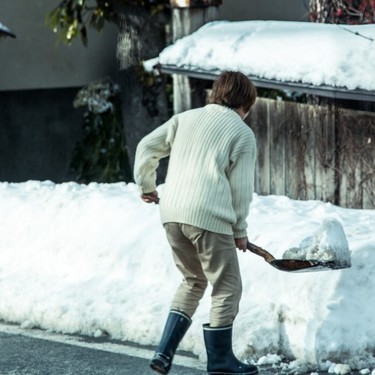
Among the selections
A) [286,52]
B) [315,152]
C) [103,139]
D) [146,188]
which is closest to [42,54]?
[103,139]

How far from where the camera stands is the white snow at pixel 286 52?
9.82 metres

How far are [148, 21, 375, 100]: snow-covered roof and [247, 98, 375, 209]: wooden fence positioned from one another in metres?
0.40

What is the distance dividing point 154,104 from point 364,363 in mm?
7657

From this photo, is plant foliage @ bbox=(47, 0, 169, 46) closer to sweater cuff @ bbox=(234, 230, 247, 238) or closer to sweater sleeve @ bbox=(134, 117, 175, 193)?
sweater sleeve @ bbox=(134, 117, 175, 193)

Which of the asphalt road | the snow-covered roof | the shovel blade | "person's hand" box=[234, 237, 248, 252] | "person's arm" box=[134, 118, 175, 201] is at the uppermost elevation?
the snow-covered roof

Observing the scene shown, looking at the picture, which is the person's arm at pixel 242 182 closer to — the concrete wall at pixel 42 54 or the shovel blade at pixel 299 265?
the shovel blade at pixel 299 265

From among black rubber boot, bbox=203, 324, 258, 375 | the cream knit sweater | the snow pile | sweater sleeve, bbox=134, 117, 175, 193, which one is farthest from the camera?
the snow pile

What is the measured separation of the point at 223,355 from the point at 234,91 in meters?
A: 1.33

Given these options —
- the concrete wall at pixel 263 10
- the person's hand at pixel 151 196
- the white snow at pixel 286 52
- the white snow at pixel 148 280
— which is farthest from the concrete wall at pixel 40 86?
the person's hand at pixel 151 196

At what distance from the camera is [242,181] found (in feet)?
21.3

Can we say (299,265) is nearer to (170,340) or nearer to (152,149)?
(170,340)

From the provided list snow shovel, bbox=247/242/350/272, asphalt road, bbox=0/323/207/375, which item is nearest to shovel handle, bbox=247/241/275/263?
snow shovel, bbox=247/242/350/272

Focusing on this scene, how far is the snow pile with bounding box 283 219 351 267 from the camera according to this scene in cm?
686

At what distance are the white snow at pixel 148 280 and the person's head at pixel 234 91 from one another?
1107mm
